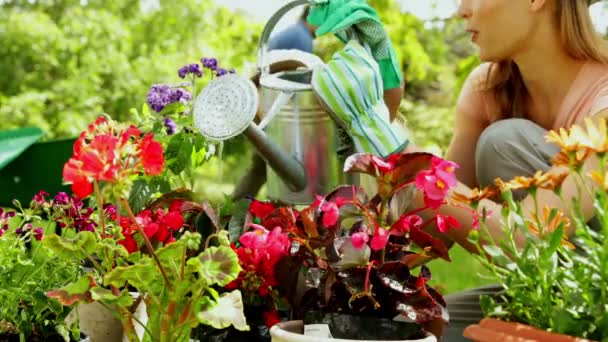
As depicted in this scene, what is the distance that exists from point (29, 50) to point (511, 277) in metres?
9.01

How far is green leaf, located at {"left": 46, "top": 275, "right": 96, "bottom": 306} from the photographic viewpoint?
1.19 metres

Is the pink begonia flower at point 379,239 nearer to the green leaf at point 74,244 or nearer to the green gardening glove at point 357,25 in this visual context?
the green leaf at point 74,244

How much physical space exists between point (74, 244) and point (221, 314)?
0.24 meters

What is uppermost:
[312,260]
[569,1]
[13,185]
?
[569,1]

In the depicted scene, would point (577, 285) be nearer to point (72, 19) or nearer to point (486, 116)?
point (486, 116)

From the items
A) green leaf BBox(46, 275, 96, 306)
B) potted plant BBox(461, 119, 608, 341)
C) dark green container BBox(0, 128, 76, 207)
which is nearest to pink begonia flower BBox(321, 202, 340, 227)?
potted plant BBox(461, 119, 608, 341)

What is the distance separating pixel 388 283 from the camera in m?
1.27

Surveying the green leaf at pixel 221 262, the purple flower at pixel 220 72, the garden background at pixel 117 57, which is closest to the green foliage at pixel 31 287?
the green leaf at pixel 221 262

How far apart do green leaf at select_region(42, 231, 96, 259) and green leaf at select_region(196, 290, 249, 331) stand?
187 millimetres

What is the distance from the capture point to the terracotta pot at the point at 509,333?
1.00 metres

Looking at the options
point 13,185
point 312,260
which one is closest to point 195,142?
point 312,260

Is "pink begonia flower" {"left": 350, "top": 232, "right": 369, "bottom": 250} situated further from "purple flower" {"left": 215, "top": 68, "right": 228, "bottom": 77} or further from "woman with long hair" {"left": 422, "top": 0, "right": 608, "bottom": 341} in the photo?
"purple flower" {"left": 215, "top": 68, "right": 228, "bottom": 77}

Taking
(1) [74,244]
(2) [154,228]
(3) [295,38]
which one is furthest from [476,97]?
(3) [295,38]

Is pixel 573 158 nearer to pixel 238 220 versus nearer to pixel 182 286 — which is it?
pixel 182 286
